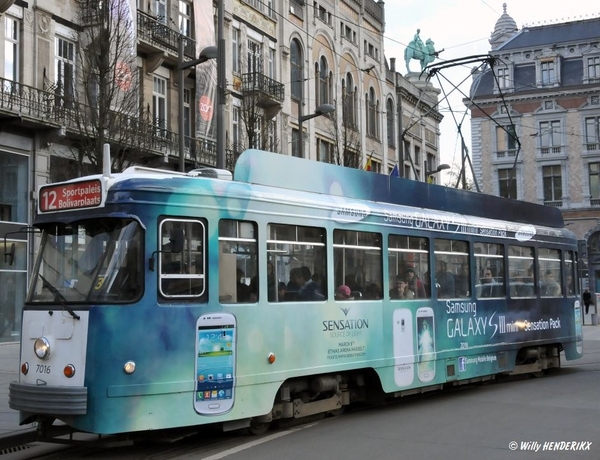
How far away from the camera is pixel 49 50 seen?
78.1ft

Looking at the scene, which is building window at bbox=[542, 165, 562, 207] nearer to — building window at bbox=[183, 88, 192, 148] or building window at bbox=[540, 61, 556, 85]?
building window at bbox=[540, 61, 556, 85]

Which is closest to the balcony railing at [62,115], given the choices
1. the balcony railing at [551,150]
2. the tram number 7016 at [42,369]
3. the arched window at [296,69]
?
the tram number 7016 at [42,369]

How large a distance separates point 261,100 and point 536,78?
40.5 metres

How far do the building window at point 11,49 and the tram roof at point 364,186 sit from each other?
1420 centimetres

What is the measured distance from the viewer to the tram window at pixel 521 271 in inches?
570

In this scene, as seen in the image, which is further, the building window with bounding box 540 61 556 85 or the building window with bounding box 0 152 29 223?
the building window with bounding box 540 61 556 85

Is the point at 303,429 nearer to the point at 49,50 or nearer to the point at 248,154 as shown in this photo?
the point at 248,154

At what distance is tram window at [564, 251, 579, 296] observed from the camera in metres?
16.6

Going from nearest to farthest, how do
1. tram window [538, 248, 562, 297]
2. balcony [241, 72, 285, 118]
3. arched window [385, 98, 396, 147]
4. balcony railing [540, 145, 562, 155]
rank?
tram window [538, 248, 562, 297] → balcony [241, 72, 285, 118] → arched window [385, 98, 396, 147] → balcony railing [540, 145, 562, 155]

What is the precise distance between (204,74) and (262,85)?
241 inches

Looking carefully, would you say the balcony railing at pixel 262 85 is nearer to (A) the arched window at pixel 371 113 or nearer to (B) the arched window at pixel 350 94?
(B) the arched window at pixel 350 94

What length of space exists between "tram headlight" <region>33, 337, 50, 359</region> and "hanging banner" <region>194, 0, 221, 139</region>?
1964cm

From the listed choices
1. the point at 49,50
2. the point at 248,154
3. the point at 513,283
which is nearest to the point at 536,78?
the point at 49,50

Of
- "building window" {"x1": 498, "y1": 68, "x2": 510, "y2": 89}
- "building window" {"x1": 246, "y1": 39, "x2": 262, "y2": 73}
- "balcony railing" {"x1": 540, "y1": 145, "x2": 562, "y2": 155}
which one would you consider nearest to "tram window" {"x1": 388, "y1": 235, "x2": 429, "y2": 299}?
"building window" {"x1": 246, "y1": 39, "x2": 262, "y2": 73}
